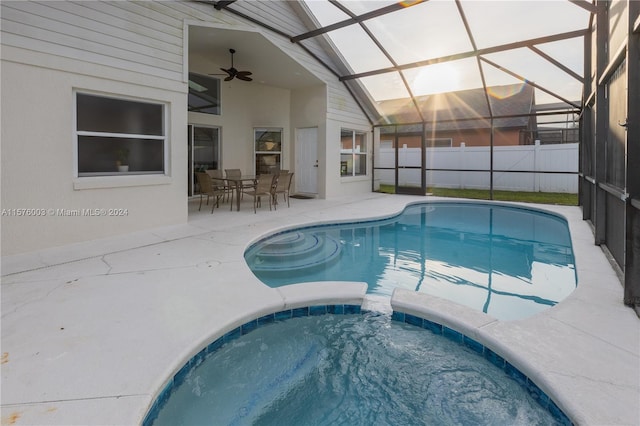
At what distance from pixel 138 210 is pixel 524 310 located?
5.82m

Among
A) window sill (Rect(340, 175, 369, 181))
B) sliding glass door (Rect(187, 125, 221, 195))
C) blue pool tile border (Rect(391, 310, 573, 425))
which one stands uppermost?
sliding glass door (Rect(187, 125, 221, 195))

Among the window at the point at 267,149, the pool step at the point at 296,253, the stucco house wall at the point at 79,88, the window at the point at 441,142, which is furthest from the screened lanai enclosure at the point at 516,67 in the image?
the window at the point at 441,142

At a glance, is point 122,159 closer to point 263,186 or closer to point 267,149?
point 263,186

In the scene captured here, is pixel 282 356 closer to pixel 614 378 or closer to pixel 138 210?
pixel 614 378

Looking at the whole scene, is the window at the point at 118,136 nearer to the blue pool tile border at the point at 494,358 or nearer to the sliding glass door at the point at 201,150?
the sliding glass door at the point at 201,150

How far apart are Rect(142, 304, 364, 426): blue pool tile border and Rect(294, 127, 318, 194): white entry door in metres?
8.42

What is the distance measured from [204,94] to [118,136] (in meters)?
4.37

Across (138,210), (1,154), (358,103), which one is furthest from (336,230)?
(358,103)

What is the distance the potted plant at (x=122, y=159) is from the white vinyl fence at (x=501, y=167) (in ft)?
31.2

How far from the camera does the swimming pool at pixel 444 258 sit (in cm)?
431

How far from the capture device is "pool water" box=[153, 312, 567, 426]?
2201 mm

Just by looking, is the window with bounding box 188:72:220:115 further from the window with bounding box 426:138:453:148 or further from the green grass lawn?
the window with bounding box 426:138:453:148

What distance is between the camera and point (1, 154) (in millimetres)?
4535

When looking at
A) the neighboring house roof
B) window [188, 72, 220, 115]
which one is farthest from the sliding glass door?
the neighboring house roof
